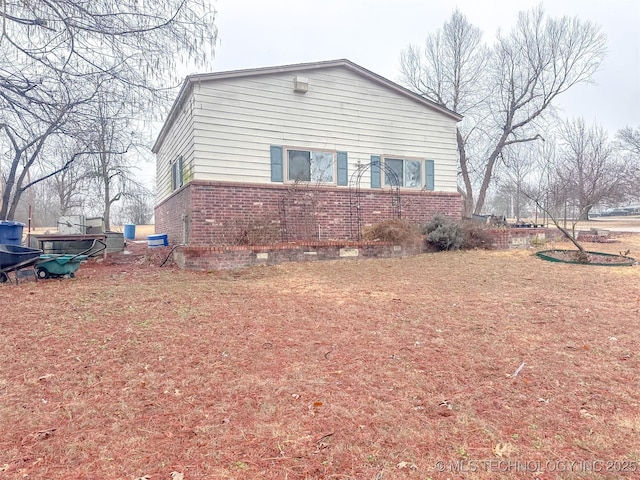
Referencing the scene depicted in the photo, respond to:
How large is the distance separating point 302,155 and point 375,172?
226 cm

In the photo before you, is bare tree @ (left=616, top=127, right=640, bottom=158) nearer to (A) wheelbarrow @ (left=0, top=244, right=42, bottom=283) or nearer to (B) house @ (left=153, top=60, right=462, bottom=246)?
(B) house @ (left=153, top=60, right=462, bottom=246)

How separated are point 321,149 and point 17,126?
6445mm

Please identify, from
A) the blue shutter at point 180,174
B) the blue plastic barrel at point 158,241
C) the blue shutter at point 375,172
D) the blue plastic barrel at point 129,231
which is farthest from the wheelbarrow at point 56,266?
the blue plastic barrel at point 129,231

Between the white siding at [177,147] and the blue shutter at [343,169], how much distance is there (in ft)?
12.8

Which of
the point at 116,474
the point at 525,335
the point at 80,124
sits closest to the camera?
the point at 116,474

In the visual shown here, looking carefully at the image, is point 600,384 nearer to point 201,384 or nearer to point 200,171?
point 201,384

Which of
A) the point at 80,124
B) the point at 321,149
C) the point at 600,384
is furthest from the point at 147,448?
the point at 321,149

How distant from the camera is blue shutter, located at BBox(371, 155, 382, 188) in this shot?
10.4 meters

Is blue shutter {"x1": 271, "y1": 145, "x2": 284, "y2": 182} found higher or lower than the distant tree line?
lower

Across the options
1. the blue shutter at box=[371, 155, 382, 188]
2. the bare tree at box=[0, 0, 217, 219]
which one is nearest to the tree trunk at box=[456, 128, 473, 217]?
the blue shutter at box=[371, 155, 382, 188]

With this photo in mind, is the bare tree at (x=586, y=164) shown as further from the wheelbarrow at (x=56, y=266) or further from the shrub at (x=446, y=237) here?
the wheelbarrow at (x=56, y=266)

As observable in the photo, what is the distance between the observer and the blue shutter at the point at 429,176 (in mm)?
11102

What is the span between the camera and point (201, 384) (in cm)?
244

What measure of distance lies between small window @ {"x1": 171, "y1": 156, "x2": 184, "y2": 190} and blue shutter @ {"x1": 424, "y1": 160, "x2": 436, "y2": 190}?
24.1 ft
